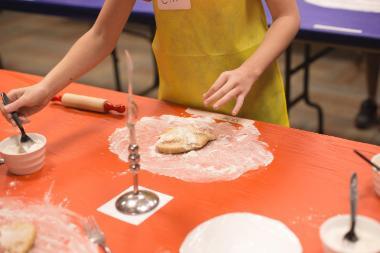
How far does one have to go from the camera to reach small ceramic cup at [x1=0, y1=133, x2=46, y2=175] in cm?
128

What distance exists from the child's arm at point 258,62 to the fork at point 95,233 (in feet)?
1.42

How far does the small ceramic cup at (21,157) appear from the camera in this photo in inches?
50.6

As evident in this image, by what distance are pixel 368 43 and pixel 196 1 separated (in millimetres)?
1007

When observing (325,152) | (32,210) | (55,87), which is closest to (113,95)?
(55,87)

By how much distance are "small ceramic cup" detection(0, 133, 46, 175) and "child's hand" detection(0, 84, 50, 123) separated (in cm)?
14

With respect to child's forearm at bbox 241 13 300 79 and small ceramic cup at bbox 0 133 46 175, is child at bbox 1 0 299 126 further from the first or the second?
small ceramic cup at bbox 0 133 46 175

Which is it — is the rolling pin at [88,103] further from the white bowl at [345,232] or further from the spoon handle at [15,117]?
the white bowl at [345,232]

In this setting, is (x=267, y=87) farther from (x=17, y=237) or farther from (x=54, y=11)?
(x=54, y=11)

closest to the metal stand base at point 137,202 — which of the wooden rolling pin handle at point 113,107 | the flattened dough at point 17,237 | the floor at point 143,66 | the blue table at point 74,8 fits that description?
the flattened dough at point 17,237

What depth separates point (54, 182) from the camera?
127cm

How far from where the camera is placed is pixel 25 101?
4.87ft

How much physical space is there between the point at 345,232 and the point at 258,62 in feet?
2.09

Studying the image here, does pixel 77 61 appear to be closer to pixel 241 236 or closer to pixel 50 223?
pixel 50 223

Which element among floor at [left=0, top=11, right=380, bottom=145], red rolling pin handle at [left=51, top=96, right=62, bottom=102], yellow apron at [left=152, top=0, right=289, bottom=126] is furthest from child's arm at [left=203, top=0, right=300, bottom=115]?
floor at [left=0, top=11, right=380, bottom=145]
